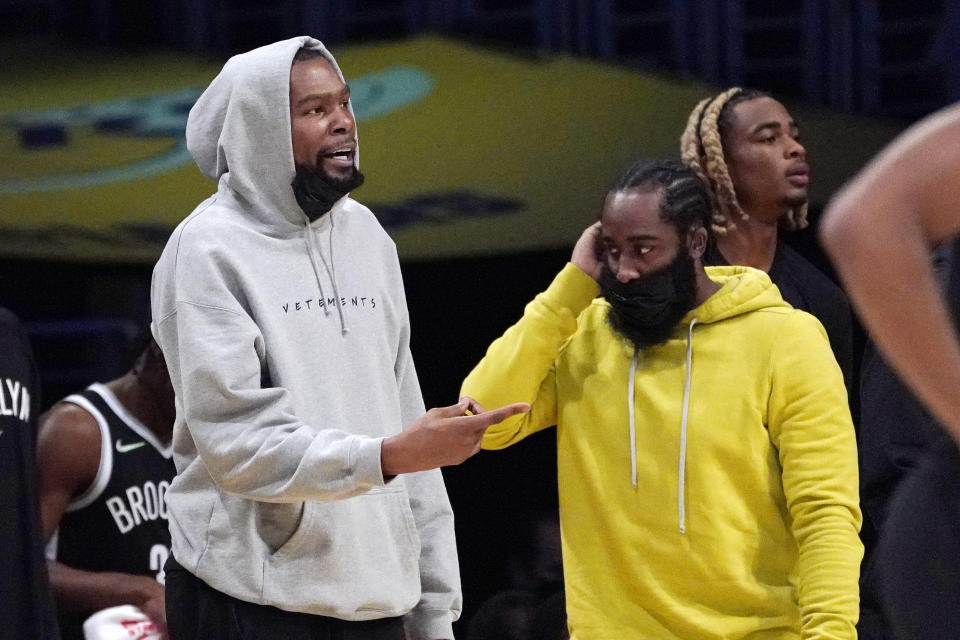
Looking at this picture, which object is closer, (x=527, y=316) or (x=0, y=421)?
(x=527, y=316)

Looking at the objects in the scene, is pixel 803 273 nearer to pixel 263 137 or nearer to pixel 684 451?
pixel 684 451

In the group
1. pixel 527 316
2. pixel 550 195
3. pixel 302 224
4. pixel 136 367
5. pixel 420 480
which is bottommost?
pixel 550 195

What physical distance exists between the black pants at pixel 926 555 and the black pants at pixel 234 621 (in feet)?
3.16

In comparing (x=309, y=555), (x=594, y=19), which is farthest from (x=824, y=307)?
(x=594, y=19)

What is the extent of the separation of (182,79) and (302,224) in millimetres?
3969

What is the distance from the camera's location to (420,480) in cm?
262

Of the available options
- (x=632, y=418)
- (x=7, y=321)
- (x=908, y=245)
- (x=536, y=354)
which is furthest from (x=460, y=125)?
(x=908, y=245)

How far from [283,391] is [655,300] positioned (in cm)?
69

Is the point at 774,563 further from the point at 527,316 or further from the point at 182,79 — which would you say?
the point at 182,79

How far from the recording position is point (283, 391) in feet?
7.54

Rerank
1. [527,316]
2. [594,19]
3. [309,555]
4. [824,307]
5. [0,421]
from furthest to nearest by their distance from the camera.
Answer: [594,19], [824,307], [0,421], [527,316], [309,555]

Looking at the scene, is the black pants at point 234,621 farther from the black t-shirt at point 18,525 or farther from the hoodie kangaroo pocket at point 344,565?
the black t-shirt at point 18,525

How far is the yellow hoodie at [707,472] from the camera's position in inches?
97.0

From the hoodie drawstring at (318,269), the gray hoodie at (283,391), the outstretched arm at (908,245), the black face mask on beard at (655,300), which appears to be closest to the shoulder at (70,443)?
the gray hoodie at (283,391)
